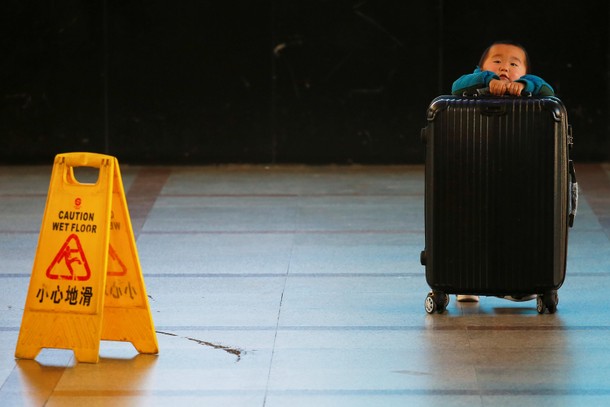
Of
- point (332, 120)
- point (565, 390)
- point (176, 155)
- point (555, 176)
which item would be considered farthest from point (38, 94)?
point (565, 390)

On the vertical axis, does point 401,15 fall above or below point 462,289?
above

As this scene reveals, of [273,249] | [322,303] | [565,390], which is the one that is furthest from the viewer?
[273,249]

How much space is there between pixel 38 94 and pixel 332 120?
3.00 metres

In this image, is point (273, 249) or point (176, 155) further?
point (176, 155)

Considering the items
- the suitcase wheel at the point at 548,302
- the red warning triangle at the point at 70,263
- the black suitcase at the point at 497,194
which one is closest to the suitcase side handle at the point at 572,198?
the black suitcase at the point at 497,194

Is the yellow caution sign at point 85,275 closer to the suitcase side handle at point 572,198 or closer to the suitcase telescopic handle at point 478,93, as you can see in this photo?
the suitcase telescopic handle at point 478,93

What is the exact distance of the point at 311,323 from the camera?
680 centimetres

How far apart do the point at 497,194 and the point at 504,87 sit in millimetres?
571

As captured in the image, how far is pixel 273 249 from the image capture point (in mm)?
8906

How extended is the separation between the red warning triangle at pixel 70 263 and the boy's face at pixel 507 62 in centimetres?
250

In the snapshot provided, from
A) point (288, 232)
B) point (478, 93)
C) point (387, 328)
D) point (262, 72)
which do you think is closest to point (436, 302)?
point (387, 328)

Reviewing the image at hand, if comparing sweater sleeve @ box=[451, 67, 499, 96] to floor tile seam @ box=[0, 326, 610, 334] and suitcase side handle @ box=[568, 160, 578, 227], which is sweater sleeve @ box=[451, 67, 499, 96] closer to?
suitcase side handle @ box=[568, 160, 578, 227]

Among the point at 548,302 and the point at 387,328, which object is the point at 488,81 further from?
the point at 387,328

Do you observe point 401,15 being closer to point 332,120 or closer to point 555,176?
point 332,120
